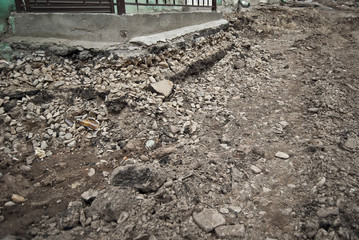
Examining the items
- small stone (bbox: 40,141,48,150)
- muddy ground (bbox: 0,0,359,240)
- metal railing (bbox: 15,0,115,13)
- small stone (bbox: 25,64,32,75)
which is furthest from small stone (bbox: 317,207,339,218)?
metal railing (bbox: 15,0,115,13)

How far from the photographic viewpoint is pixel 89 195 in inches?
68.9

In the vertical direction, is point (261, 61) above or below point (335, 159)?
above

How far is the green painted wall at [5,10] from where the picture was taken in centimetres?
284

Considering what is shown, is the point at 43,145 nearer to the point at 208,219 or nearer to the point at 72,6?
the point at 208,219

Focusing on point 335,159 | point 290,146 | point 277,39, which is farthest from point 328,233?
point 277,39

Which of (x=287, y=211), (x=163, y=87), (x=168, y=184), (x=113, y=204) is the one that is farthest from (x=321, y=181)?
(x=163, y=87)

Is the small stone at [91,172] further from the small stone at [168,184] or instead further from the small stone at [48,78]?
the small stone at [48,78]

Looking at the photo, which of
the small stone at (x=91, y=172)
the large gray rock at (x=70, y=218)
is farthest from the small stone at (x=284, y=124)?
the large gray rock at (x=70, y=218)

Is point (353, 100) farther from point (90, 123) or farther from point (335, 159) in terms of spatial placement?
point (90, 123)

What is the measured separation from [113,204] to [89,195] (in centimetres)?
26

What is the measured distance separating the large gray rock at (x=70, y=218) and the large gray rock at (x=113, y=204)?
9 cm

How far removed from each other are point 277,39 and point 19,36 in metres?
5.60

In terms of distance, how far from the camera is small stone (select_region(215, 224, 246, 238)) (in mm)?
1479

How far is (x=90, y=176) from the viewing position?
196cm
